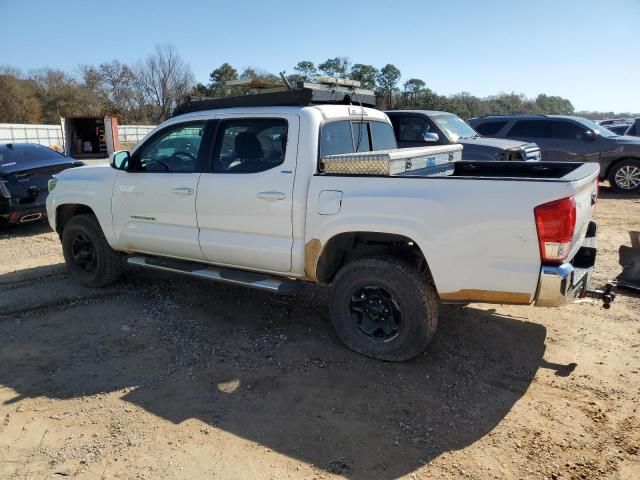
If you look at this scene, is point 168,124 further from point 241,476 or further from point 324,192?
point 241,476

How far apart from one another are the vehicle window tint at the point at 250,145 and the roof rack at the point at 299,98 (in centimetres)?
22

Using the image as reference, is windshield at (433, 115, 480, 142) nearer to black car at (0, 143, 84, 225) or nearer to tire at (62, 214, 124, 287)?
tire at (62, 214, 124, 287)

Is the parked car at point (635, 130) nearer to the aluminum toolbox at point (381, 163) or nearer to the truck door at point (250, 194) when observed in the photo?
the aluminum toolbox at point (381, 163)

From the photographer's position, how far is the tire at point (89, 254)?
5.43m

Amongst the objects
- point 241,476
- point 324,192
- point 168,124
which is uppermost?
point 168,124

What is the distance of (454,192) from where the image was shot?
328cm

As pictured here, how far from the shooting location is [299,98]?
4184 millimetres

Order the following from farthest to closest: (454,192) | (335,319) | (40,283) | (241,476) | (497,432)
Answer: (40,283) → (335,319) → (454,192) → (497,432) → (241,476)

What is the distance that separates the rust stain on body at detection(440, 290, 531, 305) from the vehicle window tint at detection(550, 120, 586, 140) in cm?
1041

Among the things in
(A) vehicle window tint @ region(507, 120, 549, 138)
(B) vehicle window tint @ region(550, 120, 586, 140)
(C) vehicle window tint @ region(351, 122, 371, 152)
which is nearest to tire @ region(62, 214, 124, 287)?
(C) vehicle window tint @ region(351, 122, 371, 152)

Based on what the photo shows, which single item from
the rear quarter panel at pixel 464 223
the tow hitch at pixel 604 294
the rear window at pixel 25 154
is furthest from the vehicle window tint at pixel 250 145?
the rear window at pixel 25 154

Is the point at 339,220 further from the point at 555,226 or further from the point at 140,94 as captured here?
the point at 140,94

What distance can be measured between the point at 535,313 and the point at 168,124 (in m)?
3.98

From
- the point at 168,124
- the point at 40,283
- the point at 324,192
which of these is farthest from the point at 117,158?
the point at 324,192
